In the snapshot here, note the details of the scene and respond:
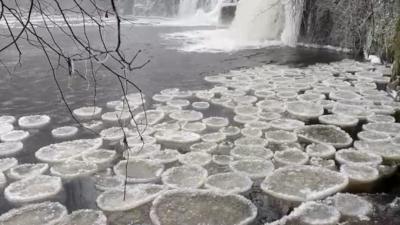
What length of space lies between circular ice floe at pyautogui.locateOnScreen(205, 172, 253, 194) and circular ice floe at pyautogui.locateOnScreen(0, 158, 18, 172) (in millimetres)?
1948

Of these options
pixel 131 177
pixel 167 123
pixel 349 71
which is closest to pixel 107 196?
pixel 131 177

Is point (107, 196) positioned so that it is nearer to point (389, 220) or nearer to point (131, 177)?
point (131, 177)

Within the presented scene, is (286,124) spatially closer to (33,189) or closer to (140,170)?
(140,170)

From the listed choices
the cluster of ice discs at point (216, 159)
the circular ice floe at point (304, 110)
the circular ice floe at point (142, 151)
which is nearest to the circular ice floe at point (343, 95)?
the cluster of ice discs at point (216, 159)

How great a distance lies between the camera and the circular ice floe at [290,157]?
13.1 ft

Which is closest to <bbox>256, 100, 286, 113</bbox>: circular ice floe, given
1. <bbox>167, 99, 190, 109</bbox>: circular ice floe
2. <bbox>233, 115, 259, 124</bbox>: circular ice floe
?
<bbox>233, 115, 259, 124</bbox>: circular ice floe

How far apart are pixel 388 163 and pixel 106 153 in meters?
2.85

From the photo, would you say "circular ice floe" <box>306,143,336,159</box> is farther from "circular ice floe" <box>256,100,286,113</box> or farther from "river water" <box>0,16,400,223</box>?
"river water" <box>0,16,400,223</box>

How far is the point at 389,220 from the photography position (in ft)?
9.93

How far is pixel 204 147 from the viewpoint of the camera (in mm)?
4395

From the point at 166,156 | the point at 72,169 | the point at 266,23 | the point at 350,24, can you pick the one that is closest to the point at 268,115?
the point at 166,156

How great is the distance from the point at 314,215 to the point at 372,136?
1938 millimetres

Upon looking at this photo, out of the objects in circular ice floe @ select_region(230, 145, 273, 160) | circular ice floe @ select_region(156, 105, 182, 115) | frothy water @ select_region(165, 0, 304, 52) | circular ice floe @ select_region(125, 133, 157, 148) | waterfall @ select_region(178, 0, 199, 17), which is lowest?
circular ice floe @ select_region(125, 133, 157, 148)

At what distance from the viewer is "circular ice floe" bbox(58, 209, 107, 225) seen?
3027 mm
